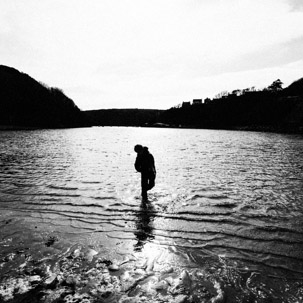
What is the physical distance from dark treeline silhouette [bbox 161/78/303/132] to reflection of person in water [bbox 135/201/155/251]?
100222 millimetres

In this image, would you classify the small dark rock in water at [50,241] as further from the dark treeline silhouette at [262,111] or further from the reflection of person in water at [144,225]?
the dark treeline silhouette at [262,111]

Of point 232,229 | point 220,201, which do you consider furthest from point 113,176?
point 232,229

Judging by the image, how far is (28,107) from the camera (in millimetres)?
151750

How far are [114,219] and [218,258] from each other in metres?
3.67

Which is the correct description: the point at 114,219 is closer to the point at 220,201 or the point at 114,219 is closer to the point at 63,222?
the point at 63,222

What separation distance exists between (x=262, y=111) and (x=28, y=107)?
148 metres

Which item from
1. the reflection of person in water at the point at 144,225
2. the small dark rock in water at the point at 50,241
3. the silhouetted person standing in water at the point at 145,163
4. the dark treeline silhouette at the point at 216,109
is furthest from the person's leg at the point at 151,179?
the dark treeline silhouette at the point at 216,109

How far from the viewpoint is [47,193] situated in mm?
10914

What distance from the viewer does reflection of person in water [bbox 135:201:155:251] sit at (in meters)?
6.17

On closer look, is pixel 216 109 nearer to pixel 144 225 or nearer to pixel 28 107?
pixel 28 107

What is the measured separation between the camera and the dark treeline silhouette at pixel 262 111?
119m

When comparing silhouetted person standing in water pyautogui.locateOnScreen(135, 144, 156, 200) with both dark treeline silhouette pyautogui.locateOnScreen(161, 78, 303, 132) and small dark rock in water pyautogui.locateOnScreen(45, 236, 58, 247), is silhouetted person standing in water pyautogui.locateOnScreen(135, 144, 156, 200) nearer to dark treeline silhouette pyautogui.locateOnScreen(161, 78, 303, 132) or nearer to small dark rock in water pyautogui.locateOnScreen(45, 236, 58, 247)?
small dark rock in water pyautogui.locateOnScreen(45, 236, 58, 247)

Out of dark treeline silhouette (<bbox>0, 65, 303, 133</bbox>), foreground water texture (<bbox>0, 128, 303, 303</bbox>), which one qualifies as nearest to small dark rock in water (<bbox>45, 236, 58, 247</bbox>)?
foreground water texture (<bbox>0, 128, 303, 303</bbox>)

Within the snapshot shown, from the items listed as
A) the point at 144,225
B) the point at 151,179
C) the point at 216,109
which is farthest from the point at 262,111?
the point at 144,225
